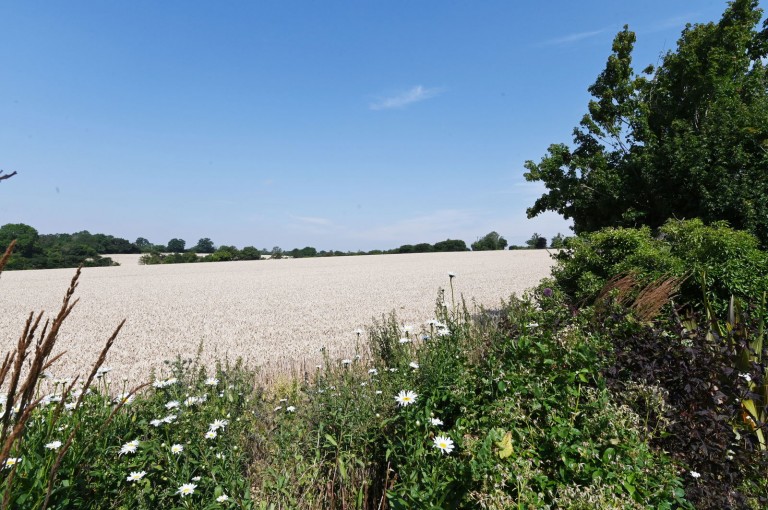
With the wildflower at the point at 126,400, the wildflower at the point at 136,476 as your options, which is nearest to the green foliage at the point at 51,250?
the wildflower at the point at 126,400

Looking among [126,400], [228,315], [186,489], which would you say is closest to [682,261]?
[186,489]

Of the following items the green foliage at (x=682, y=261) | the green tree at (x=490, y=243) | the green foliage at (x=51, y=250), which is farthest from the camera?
the green tree at (x=490, y=243)

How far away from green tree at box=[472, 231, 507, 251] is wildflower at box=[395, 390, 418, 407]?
50.7 metres

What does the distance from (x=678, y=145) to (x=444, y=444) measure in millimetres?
8383

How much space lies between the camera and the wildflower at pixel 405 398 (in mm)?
3252

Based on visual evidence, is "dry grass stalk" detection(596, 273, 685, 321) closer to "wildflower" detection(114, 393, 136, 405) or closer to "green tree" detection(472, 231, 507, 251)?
"wildflower" detection(114, 393, 136, 405)

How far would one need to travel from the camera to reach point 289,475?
2834mm

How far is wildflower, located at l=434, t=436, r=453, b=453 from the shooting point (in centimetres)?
268

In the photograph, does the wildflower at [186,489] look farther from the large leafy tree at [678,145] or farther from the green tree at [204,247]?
the green tree at [204,247]

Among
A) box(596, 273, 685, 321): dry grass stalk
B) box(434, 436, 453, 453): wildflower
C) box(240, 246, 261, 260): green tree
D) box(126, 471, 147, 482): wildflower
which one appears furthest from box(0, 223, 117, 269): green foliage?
box(434, 436, 453, 453): wildflower

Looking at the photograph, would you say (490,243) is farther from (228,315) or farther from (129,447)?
(129,447)

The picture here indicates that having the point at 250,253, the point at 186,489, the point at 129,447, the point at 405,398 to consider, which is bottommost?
the point at 186,489

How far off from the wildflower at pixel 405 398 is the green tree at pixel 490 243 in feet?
166

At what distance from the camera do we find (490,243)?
53375 mm
